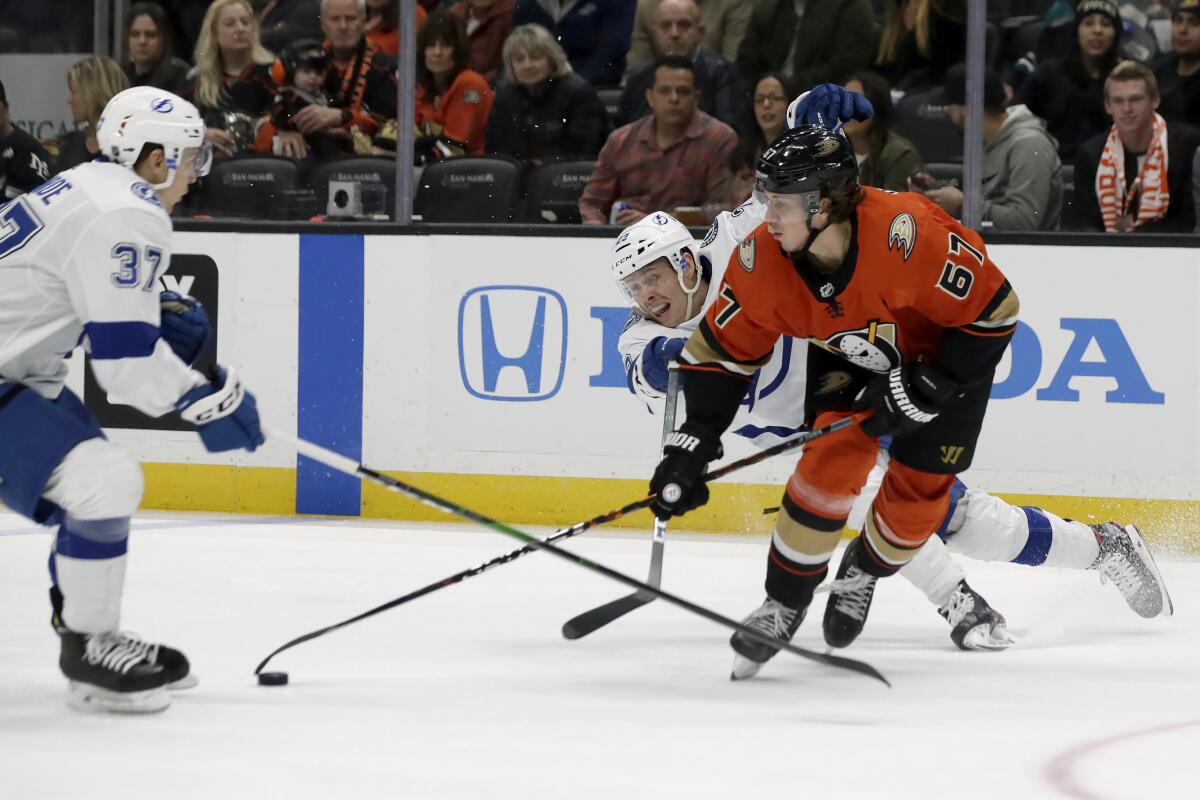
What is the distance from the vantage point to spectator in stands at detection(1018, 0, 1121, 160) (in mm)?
5129

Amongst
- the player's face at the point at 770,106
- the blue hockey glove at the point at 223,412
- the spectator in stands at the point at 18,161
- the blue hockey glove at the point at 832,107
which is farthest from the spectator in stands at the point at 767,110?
the blue hockey glove at the point at 223,412

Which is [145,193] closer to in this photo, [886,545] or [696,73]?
[886,545]

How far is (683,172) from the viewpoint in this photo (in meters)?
5.52

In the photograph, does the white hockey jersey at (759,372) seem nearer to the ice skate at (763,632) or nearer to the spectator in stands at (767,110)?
the ice skate at (763,632)

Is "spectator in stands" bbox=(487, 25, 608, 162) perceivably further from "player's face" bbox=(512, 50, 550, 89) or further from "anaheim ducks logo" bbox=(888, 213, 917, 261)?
"anaheim ducks logo" bbox=(888, 213, 917, 261)

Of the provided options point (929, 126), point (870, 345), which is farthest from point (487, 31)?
point (870, 345)

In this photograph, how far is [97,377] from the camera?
9.21ft

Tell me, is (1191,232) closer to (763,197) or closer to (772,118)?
(772,118)

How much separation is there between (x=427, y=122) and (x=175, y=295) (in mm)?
2750

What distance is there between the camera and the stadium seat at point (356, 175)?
18.7 feet

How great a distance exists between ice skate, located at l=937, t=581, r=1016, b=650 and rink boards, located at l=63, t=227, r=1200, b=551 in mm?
1483

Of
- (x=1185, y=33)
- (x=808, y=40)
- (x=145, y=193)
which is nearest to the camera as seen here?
(x=145, y=193)

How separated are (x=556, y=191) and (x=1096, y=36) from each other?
172 cm

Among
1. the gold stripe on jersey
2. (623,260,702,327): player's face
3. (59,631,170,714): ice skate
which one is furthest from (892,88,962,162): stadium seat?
(59,631,170,714): ice skate
